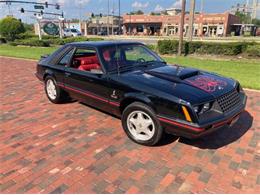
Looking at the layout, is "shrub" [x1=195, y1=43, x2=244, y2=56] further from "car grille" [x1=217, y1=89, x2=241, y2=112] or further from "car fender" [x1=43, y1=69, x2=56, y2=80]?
"car fender" [x1=43, y1=69, x2=56, y2=80]

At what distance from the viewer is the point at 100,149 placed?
347 centimetres

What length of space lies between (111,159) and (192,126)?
1228mm

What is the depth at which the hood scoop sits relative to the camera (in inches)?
138

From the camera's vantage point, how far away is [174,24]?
2270 inches

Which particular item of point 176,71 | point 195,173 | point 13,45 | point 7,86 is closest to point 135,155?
point 195,173

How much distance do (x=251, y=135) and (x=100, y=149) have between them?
261 cm

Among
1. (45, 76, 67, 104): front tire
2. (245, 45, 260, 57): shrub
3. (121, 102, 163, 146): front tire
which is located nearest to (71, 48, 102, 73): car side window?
(45, 76, 67, 104): front tire

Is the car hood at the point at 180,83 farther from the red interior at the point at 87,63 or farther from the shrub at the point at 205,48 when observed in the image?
the shrub at the point at 205,48

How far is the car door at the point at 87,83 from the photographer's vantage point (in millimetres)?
3967

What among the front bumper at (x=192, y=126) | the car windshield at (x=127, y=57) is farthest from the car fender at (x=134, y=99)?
the car windshield at (x=127, y=57)

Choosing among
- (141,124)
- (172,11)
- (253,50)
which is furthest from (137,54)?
(172,11)

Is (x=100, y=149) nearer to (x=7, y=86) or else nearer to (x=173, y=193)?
(x=173, y=193)

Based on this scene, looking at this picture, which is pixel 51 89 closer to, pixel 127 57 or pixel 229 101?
pixel 127 57

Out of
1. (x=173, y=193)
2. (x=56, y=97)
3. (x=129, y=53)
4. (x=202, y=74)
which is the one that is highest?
(x=129, y=53)
